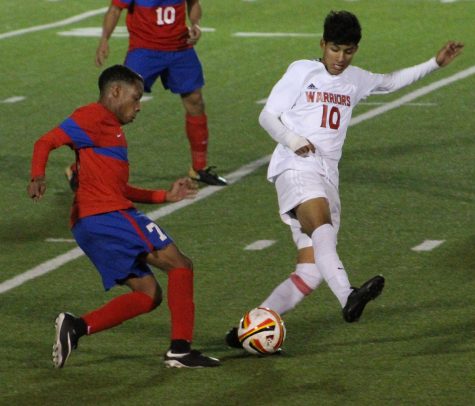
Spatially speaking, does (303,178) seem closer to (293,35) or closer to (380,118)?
(380,118)

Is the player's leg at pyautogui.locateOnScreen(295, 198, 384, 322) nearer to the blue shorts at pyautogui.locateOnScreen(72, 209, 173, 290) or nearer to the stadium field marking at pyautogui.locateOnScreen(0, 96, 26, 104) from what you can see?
the blue shorts at pyautogui.locateOnScreen(72, 209, 173, 290)

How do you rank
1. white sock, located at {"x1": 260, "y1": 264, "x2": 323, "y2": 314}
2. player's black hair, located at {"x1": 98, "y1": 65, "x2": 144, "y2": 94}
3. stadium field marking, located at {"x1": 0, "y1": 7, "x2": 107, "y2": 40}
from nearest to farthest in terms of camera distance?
player's black hair, located at {"x1": 98, "y1": 65, "x2": 144, "y2": 94} → white sock, located at {"x1": 260, "y1": 264, "x2": 323, "y2": 314} → stadium field marking, located at {"x1": 0, "y1": 7, "x2": 107, "y2": 40}

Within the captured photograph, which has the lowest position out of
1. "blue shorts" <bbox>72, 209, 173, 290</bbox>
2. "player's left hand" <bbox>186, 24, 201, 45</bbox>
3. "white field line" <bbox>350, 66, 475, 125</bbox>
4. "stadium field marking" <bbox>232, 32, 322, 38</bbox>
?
"stadium field marking" <bbox>232, 32, 322, 38</bbox>

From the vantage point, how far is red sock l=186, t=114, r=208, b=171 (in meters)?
14.3

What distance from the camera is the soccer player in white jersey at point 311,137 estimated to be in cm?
934

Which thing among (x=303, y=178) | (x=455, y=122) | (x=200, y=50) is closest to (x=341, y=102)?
(x=303, y=178)

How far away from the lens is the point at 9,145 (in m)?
16.0

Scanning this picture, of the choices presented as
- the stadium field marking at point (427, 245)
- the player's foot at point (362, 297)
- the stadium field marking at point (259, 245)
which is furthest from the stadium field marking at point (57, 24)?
the player's foot at point (362, 297)

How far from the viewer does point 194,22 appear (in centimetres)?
1425

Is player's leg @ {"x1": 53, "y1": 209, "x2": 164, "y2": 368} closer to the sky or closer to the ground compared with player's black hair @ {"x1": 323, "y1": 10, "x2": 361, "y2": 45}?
closer to the ground

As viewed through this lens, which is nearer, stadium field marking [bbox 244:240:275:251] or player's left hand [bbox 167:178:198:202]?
player's left hand [bbox 167:178:198:202]

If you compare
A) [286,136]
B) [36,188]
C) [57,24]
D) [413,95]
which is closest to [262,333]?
[286,136]

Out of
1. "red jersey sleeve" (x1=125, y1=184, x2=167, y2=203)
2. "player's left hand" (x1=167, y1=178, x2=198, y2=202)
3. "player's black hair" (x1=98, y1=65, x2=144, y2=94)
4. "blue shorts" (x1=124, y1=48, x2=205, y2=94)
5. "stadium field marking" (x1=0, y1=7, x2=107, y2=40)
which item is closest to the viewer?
"player's left hand" (x1=167, y1=178, x2=198, y2=202)

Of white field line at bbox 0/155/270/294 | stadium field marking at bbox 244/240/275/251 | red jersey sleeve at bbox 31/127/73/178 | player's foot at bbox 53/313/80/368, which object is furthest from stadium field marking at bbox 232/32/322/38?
player's foot at bbox 53/313/80/368
